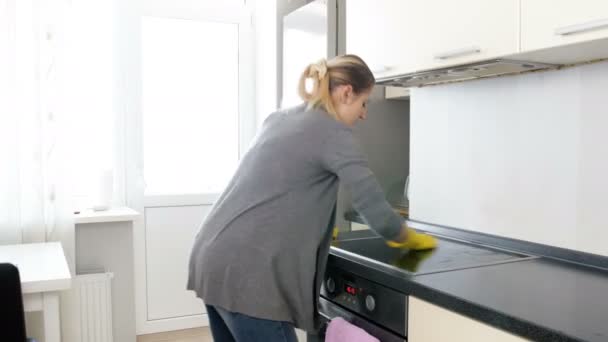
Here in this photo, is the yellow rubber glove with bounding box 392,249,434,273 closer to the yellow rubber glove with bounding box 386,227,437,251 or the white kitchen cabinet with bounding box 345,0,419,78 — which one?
the yellow rubber glove with bounding box 386,227,437,251

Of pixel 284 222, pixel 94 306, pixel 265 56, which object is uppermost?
pixel 265 56

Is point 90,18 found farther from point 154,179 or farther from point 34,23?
point 154,179

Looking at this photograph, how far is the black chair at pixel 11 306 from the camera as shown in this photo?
1604 millimetres

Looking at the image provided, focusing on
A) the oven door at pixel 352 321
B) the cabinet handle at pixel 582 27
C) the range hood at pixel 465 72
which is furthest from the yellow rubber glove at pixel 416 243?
the cabinet handle at pixel 582 27

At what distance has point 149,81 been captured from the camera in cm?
344

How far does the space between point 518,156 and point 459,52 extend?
16.8 inches

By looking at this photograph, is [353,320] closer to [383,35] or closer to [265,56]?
[383,35]

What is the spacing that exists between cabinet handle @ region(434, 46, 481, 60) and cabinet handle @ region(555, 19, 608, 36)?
0.87 ft

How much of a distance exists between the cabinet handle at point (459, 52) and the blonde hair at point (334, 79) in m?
0.24

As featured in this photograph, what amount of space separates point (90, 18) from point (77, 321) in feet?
5.40

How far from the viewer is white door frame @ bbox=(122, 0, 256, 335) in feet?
11.0

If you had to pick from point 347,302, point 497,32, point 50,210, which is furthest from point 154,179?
point 497,32

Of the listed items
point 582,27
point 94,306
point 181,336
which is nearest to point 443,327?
point 582,27

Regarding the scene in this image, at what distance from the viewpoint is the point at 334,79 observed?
5.21ft
